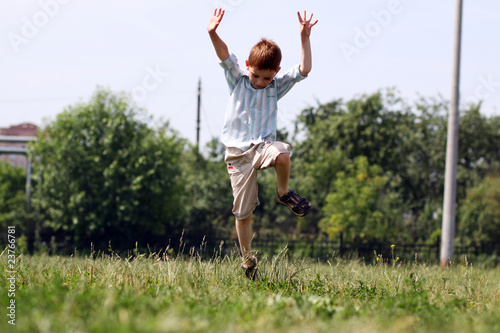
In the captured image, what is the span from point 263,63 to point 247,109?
1.43 feet

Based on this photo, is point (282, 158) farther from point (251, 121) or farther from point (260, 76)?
point (260, 76)

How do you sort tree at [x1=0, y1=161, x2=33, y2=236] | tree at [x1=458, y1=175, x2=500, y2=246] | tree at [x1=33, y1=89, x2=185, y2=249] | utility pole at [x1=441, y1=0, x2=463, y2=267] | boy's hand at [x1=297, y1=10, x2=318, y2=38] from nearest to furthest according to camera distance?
boy's hand at [x1=297, y1=10, x2=318, y2=38], utility pole at [x1=441, y1=0, x2=463, y2=267], tree at [x1=33, y1=89, x2=185, y2=249], tree at [x1=0, y1=161, x2=33, y2=236], tree at [x1=458, y1=175, x2=500, y2=246]

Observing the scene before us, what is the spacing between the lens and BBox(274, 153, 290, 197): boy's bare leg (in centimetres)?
462

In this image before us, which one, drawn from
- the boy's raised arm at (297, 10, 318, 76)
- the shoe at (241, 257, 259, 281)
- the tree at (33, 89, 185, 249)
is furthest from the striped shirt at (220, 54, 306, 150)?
the tree at (33, 89, 185, 249)

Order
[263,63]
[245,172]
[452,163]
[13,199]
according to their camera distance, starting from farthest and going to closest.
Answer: [13,199] → [452,163] → [245,172] → [263,63]

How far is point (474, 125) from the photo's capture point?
30.8 meters

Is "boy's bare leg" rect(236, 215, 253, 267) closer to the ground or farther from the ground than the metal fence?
farther from the ground

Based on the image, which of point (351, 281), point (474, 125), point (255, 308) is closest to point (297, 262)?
point (351, 281)

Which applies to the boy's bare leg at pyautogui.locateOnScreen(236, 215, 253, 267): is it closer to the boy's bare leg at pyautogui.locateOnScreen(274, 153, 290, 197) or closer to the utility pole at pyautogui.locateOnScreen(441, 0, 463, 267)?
the boy's bare leg at pyautogui.locateOnScreen(274, 153, 290, 197)

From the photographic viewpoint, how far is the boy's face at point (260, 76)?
191 inches

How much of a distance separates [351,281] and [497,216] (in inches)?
767

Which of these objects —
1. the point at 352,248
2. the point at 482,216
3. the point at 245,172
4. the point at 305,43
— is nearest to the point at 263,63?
the point at 305,43

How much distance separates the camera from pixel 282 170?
471 centimetres

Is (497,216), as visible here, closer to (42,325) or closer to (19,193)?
(19,193)
